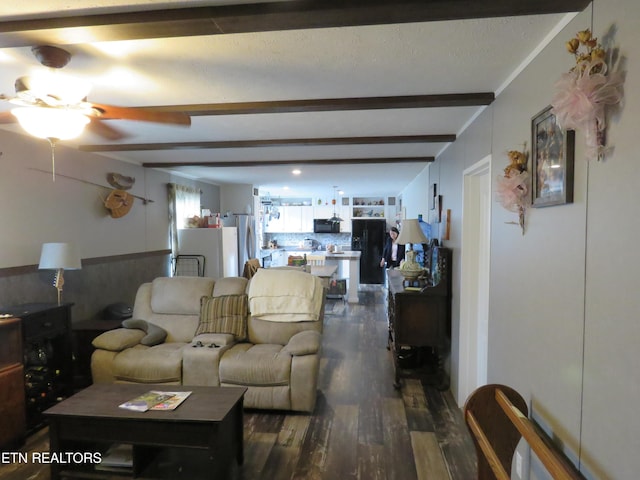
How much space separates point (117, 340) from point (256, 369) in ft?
4.26

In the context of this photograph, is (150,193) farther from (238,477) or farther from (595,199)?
(595,199)

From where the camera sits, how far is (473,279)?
2.90m

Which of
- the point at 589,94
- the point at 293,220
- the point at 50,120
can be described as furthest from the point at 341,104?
the point at 293,220

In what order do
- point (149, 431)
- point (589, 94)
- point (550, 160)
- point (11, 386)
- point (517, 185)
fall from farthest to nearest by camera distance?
point (11, 386) < point (149, 431) < point (517, 185) < point (550, 160) < point (589, 94)

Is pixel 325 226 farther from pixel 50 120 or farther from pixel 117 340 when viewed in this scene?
pixel 50 120

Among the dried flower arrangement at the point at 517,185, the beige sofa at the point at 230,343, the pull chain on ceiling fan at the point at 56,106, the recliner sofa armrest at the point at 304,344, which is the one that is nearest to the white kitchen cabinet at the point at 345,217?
the beige sofa at the point at 230,343

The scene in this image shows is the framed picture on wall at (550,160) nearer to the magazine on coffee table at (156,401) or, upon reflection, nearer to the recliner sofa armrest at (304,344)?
the recliner sofa armrest at (304,344)

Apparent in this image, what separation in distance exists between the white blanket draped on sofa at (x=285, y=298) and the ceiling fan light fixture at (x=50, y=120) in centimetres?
207

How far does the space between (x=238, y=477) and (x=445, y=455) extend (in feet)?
4.50

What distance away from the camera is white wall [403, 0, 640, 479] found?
1.05 m

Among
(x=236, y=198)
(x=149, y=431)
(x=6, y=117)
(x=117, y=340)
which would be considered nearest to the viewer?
(x=6, y=117)

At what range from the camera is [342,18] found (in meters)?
1.29

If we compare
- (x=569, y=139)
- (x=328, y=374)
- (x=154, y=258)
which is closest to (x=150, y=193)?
(x=154, y=258)

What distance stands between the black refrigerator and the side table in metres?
6.18
